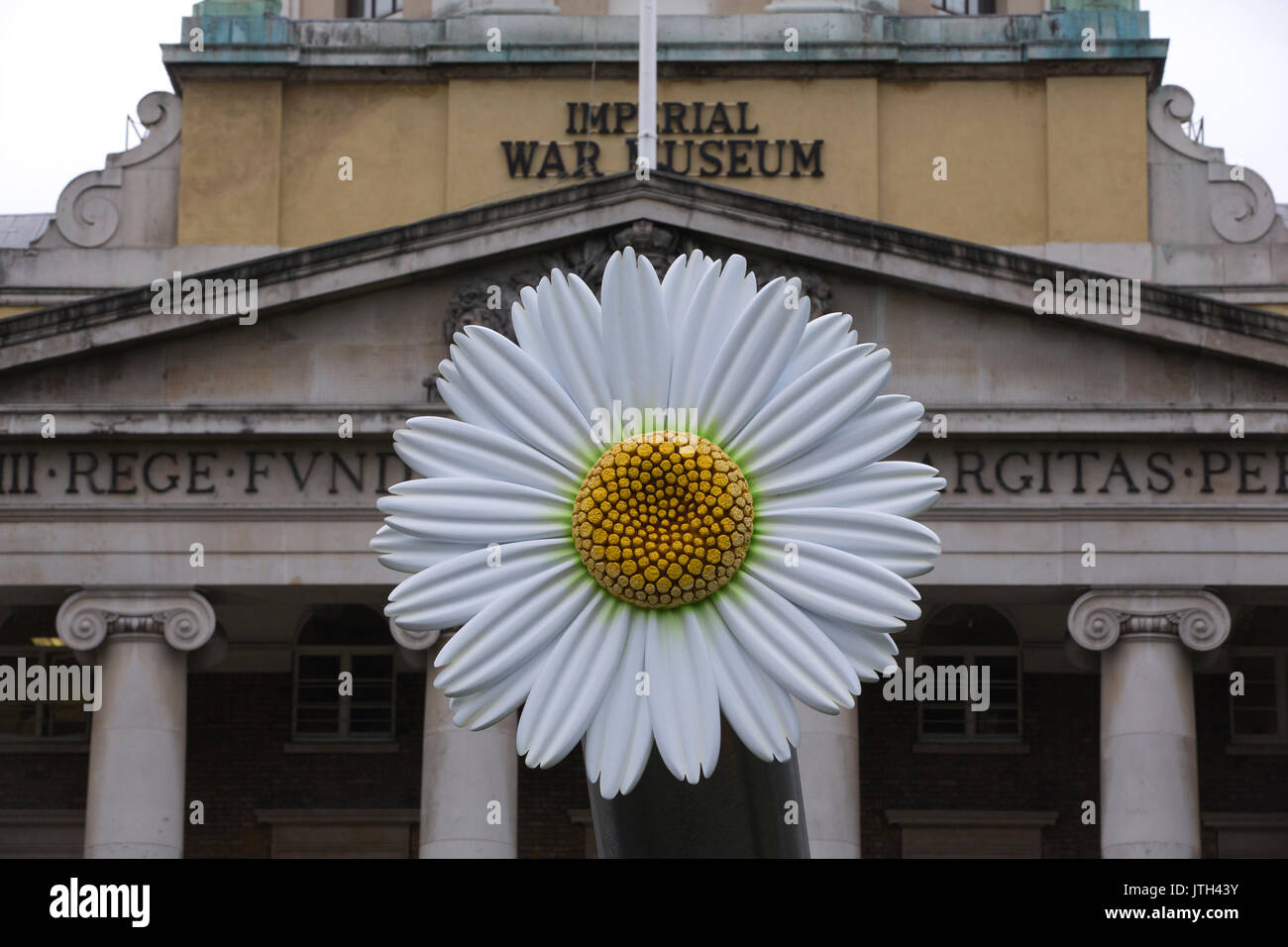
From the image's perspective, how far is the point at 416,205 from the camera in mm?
37469

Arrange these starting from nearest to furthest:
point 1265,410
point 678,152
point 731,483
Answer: point 731,483 → point 1265,410 → point 678,152

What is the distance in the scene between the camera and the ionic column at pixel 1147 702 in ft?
97.1

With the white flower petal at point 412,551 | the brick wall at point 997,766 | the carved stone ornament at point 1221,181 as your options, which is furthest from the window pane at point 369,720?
the white flower petal at point 412,551

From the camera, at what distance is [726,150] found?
3716cm

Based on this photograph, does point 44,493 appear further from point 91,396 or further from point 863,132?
point 863,132

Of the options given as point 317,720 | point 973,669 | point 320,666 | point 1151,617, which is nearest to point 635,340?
point 1151,617

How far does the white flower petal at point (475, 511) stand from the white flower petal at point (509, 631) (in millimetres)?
85

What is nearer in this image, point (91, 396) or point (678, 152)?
point (91, 396)

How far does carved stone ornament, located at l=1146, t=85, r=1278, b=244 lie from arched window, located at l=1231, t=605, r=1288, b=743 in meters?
5.66

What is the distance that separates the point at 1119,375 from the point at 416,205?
11.8 m

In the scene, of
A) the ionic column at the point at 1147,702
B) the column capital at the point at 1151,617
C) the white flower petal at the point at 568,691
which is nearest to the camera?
the white flower petal at the point at 568,691

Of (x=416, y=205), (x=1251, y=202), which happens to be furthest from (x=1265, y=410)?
(x=416, y=205)

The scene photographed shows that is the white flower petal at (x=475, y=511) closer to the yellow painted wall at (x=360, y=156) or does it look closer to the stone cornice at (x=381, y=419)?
the stone cornice at (x=381, y=419)

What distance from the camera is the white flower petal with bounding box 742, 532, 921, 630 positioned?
3492 mm
